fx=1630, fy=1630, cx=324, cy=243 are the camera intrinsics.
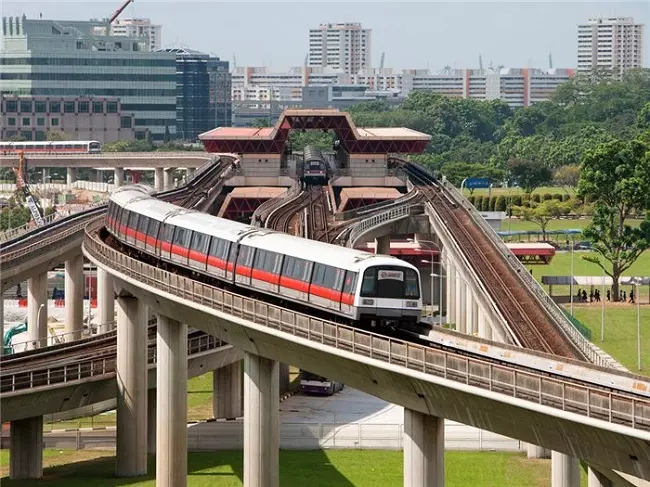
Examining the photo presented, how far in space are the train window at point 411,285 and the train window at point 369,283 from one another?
1.29 metres

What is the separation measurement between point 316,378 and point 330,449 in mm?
17514

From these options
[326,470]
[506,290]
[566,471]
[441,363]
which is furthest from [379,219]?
[441,363]

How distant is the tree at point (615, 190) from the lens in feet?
486

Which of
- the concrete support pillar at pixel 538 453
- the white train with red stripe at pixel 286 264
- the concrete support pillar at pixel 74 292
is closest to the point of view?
the white train with red stripe at pixel 286 264

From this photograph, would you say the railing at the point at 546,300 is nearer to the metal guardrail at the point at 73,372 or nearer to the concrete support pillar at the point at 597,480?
the concrete support pillar at the point at 597,480

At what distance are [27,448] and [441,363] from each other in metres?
33.2

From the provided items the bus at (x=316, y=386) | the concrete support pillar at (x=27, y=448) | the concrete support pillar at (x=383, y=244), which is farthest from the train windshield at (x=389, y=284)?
the concrete support pillar at (x=383, y=244)

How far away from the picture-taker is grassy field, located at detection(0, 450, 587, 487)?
270ft

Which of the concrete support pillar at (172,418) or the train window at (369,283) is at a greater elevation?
the train window at (369,283)

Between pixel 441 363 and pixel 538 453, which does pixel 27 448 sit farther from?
pixel 441 363

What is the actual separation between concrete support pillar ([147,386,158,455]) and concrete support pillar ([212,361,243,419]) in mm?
6839

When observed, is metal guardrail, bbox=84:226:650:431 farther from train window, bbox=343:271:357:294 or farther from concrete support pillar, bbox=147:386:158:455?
concrete support pillar, bbox=147:386:158:455

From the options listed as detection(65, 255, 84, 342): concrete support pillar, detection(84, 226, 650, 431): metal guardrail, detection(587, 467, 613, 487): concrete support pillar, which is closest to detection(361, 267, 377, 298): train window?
detection(84, 226, 650, 431): metal guardrail

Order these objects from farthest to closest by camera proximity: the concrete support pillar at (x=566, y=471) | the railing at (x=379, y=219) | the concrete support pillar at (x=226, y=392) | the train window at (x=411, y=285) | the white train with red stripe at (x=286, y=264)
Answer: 1. the railing at (x=379, y=219)
2. the concrete support pillar at (x=226, y=392)
3. the concrete support pillar at (x=566, y=471)
4. the train window at (x=411, y=285)
5. the white train with red stripe at (x=286, y=264)
